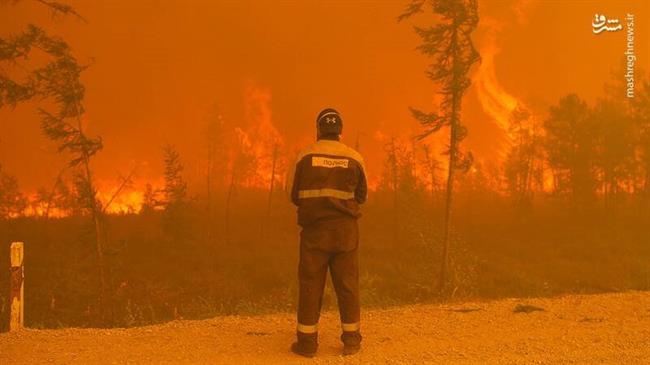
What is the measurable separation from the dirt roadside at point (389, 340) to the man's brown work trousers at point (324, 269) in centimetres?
45

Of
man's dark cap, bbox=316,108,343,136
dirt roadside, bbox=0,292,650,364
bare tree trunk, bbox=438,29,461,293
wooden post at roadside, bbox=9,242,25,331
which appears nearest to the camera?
dirt roadside, bbox=0,292,650,364

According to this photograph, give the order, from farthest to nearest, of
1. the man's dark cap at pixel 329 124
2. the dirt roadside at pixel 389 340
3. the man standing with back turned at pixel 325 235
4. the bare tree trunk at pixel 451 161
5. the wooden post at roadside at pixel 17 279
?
the bare tree trunk at pixel 451 161 → the wooden post at roadside at pixel 17 279 → the man's dark cap at pixel 329 124 → the man standing with back turned at pixel 325 235 → the dirt roadside at pixel 389 340

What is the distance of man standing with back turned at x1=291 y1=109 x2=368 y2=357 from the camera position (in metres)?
5.73

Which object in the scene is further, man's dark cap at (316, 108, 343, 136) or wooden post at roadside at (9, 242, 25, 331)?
wooden post at roadside at (9, 242, 25, 331)

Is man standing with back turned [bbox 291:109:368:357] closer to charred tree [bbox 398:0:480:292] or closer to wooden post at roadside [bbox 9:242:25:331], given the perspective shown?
wooden post at roadside [bbox 9:242:25:331]

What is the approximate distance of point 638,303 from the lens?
8.70 metres

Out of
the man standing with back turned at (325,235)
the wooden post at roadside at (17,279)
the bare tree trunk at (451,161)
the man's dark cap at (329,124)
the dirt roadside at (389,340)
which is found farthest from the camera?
the bare tree trunk at (451,161)

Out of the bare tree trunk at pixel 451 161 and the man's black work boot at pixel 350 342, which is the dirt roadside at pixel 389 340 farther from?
the bare tree trunk at pixel 451 161

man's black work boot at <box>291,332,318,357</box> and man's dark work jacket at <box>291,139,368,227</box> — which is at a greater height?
man's dark work jacket at <box>291,139,368,227</box>

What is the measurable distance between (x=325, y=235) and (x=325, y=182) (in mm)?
586

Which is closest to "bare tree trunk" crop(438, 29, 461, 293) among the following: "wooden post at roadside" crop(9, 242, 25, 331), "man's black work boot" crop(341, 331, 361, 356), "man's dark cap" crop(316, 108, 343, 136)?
"man's black work boot" crop(341, 331, 361, 356)

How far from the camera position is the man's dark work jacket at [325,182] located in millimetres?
5766

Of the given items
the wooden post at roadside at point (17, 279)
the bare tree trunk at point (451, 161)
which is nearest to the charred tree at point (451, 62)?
the bare tree trunk at point (451, 161)

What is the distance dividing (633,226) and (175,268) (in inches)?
1499
